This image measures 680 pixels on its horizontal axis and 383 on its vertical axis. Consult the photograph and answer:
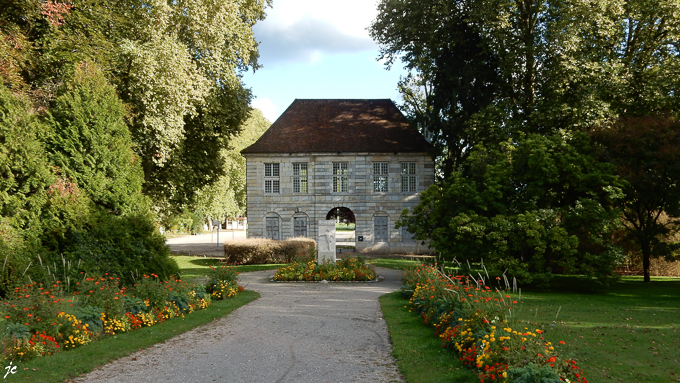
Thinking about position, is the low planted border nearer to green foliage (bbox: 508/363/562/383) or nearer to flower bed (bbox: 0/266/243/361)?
flower bed (bbox: 0/266/243/361)

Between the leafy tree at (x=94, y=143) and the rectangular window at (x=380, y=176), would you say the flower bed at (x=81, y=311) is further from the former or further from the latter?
the rectangular window at (x=380, y=176)

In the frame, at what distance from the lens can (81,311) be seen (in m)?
10.4

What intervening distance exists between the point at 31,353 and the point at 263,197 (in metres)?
27.2

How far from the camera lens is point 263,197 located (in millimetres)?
35688

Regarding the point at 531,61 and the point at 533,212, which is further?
the point at 531,61

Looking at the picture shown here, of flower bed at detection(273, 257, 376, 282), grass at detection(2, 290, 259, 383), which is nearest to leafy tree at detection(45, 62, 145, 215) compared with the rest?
grass at detection(2, 290, 259, 383)

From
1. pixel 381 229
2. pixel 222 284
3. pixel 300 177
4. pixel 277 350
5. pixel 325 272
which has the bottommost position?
pixel 277 350

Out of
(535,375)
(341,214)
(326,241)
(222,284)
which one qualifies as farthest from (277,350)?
(341,214)

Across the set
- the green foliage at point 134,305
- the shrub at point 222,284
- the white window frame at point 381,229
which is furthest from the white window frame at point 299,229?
the green foliage at point 134,305

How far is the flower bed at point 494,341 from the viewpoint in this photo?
6605 millimetres

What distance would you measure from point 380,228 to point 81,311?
87.7ft

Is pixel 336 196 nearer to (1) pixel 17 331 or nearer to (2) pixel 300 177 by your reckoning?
(2) pixel 300 177

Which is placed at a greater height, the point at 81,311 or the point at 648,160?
the point at 648,160

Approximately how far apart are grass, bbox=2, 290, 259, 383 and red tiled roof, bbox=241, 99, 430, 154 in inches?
920
